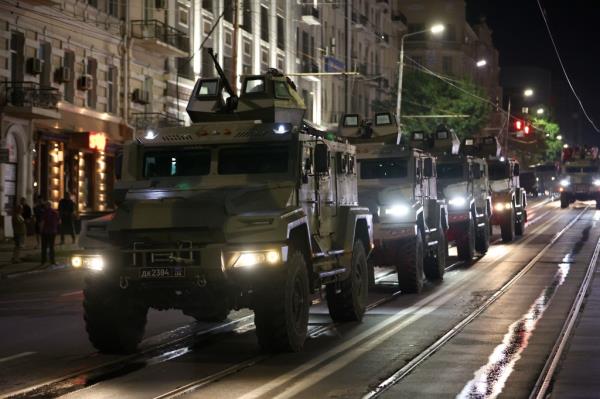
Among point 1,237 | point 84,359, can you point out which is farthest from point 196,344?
point 1,237

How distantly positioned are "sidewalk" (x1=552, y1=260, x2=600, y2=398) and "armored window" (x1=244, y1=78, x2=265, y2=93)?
4.99m

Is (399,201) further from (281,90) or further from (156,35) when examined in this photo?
(156,35)

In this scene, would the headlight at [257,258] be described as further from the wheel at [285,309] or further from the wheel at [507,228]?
the wheel at [507,228]

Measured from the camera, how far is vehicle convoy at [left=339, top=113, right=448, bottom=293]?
66.3 ft

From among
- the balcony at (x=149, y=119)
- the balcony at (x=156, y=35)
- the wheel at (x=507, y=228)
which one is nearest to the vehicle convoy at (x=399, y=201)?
the wheel at (x=507, y=228)

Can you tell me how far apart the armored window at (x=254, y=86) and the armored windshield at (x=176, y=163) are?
5.16ft

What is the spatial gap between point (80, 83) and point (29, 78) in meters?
3.04

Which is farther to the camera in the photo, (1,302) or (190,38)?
(190,38)

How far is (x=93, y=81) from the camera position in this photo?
4103cm

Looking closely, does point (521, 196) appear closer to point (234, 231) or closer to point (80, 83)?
point (80, 83)

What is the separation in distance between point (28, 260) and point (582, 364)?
20944mm

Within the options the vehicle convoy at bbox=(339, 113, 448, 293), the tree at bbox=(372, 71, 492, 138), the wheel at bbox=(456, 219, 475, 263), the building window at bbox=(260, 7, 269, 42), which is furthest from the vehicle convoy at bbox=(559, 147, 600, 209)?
the vehicle convoy at bbox=(339, 113, 448, 293)

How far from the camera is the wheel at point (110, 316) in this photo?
41.2ft

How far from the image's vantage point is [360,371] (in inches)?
452
